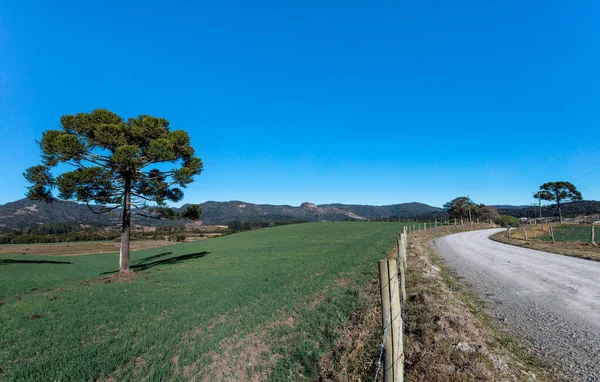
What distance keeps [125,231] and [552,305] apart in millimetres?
20234

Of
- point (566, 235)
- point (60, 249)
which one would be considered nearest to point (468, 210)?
point (566, 235)

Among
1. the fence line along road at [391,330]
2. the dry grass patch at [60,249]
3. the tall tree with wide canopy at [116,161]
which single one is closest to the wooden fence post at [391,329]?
the fence line along road at [391,330]

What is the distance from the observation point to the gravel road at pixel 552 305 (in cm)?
467

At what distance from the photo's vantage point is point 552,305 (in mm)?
7250

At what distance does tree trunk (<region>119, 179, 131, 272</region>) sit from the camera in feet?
53.6

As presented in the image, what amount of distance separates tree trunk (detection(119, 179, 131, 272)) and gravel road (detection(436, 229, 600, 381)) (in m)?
18.4

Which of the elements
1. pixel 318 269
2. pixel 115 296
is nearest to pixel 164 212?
pixel 115 296

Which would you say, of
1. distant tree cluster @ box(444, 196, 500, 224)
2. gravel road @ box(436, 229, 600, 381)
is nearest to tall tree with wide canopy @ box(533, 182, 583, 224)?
distant tree cluster @ box(444, 196, 500, 224)

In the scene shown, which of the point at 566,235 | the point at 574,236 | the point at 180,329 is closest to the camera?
the point at 180,329

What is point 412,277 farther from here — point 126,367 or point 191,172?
point 191,172

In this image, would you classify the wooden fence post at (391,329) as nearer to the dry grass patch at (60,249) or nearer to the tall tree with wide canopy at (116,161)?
the tall tree with wide canopy at (116,161)

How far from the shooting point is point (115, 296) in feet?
36.3

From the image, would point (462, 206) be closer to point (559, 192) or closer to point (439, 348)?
point (559, 192)

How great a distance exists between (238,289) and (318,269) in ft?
15.6
